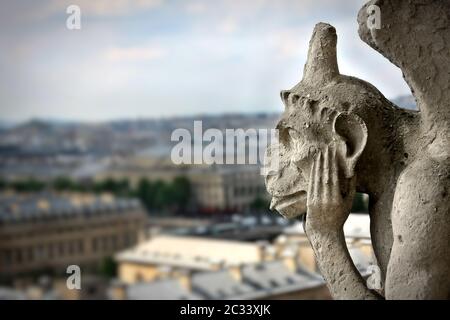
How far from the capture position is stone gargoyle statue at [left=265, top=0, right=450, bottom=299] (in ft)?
5.88

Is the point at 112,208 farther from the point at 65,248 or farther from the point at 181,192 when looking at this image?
the point at 181,192

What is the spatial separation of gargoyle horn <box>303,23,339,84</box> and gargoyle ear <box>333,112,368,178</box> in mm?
105

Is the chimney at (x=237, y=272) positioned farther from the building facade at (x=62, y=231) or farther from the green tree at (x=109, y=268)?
the building facade at (x=62, y=231)

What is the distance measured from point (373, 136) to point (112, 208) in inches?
846

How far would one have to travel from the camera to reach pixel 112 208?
75.6 feet

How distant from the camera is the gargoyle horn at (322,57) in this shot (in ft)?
6.12

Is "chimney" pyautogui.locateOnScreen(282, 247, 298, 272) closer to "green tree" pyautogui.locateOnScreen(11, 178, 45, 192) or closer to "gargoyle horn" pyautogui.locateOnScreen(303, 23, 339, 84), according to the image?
"gargoyle horn" pyautogui.locateOnScreen(303, 23, 339, 84)

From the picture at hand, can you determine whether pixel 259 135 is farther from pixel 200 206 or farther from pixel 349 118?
pixel 200 206

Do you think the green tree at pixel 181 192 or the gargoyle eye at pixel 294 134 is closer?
the gargoyle eye at pixel 294 134

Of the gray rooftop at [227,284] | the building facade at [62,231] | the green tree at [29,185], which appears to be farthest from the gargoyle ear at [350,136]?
the green tree at [29,185]

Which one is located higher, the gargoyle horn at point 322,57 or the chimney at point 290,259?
the gargoyle horn at point 322,57
